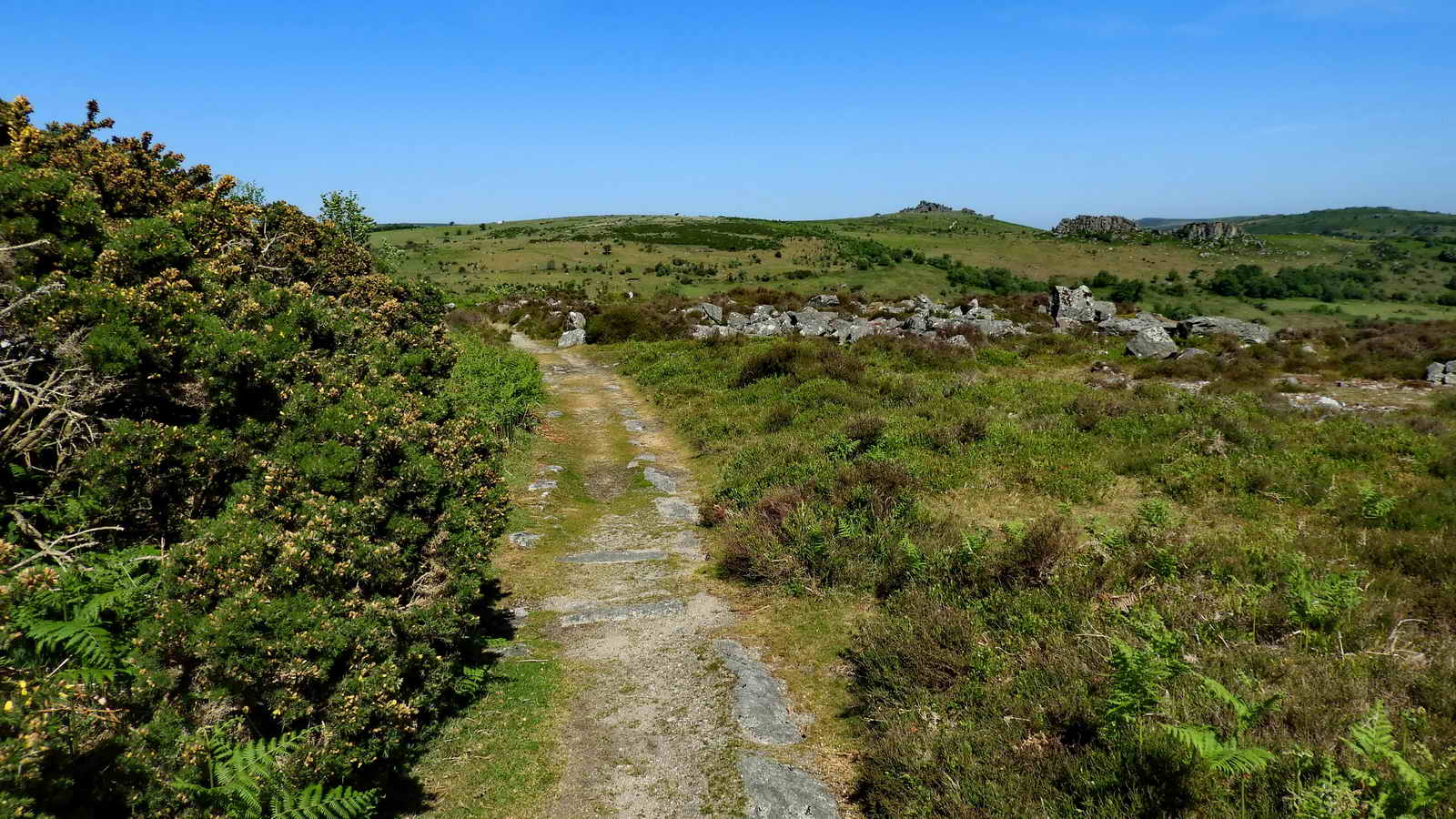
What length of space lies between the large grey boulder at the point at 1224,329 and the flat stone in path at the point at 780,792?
2998 centimetres

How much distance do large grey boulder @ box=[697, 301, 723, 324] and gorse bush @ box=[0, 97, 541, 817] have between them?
1141 inches

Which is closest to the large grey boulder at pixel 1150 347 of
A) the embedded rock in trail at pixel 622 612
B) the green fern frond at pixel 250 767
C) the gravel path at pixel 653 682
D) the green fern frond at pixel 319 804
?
the gravel path at pixel 653 682

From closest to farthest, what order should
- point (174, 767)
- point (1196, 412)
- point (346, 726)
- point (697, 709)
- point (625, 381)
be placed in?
point (174, 767), point (346, 726), point (697, 709), point (1196, 412), point (625, 381)

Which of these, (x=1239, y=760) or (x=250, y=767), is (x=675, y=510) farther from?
(x=1239, y=760)

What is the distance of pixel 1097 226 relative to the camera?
85188mm

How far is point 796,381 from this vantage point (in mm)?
19484

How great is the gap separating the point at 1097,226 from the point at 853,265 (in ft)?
139

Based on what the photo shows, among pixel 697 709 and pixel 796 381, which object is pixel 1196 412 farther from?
pixel 697 709

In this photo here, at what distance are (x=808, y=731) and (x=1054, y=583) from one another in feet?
10.2

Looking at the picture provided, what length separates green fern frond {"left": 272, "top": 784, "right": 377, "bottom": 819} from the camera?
3928mm

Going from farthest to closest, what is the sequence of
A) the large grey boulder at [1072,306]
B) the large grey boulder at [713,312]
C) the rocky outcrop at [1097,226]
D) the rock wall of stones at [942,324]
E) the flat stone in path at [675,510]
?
the rocky outcrop at [1097,226], the large grey boulder at [713,312], the large grey boulder at [1072,306], the rock wall of stones at [942,324], the flat stone in path at [675,510]

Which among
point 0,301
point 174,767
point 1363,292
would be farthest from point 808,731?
point 1363,292

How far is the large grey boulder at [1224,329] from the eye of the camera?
2773 cm

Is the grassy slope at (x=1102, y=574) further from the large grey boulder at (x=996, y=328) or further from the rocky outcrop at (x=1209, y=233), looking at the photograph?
the rocky outcrop at (x=1209, y=233)
